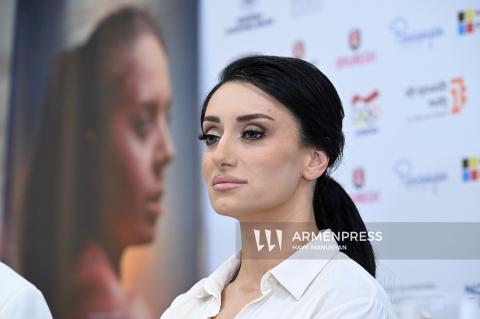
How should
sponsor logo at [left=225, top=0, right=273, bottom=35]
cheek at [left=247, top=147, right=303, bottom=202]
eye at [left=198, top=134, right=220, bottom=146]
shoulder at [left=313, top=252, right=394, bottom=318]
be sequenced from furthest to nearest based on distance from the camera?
sponsor logo at [left=225, top=0, right=273, bottom=35] → eye at [left=198, top=134, right=220, bottom=146] → cheek at [left=247, top=147, right=303, bottom=202] → shoulder at [left=313, top=252, right=394, bottom=318]

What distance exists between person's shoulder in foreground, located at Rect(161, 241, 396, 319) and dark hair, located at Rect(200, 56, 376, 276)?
14 centimetres

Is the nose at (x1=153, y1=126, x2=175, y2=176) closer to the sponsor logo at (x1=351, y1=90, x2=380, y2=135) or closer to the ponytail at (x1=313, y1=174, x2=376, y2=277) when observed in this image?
the sponsor logo at (x1=351, y1=90, x2=380, y2=135)

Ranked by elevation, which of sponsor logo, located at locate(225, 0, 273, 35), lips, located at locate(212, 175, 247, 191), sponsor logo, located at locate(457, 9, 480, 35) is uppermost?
sponsor logo, located at locate(225, 0, 273, 35)

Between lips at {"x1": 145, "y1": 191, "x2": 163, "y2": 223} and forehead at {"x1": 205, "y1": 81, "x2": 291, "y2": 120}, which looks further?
lips at {"x1": 145, "y1": 191, "x2": 163, "y2": 223}

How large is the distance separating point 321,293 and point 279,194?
0.23 meters

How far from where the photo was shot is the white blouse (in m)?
1.53

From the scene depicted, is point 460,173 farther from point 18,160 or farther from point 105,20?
point 18,160

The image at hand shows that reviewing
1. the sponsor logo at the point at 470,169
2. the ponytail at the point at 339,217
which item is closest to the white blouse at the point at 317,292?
the ponytail at the point at 339,217

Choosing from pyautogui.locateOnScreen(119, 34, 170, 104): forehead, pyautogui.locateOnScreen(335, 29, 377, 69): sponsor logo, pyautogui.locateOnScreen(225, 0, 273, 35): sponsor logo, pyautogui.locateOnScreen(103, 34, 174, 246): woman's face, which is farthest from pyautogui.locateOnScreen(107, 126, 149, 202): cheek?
pyautogui.locateOnScreen(335, 29, 377, 69): sponsor logo

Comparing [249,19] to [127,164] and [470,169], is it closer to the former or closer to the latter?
[127,164]

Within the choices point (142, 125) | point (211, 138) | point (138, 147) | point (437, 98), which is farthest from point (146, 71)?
point (211, 138)

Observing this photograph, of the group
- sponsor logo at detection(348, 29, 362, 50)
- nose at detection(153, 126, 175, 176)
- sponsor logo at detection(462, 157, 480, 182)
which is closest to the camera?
sponsor logo at detection(462, 157, 480, 182)

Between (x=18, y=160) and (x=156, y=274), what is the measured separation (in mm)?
1091

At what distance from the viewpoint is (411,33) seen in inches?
123
